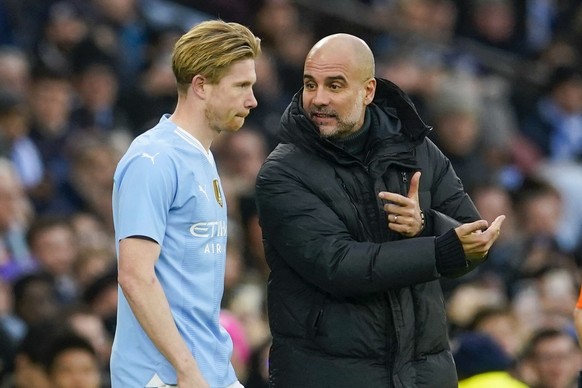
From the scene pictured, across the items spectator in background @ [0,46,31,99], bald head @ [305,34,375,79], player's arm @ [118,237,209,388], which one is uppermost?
bald head @ [305,34,375,79]

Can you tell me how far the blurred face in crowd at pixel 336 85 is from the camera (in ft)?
18.0

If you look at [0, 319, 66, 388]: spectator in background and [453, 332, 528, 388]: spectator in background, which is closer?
Result: [453, 332, 528, 388]: spectator in background

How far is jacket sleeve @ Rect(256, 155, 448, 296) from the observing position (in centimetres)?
521

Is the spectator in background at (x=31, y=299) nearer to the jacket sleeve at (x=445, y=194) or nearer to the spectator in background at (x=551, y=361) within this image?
the spectator in background at (x=551, y=361)

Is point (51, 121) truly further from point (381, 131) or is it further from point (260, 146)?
point (381, 131)

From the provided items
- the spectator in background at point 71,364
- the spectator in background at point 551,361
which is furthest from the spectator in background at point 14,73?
the spectator in background at point 551,361

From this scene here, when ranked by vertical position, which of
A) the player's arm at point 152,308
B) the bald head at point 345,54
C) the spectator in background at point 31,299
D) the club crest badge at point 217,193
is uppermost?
the bald head at point 345,54

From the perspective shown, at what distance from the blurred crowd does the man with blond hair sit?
6.96 feet

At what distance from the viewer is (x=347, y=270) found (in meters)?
5.21

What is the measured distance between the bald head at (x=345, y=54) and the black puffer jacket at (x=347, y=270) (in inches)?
8.0

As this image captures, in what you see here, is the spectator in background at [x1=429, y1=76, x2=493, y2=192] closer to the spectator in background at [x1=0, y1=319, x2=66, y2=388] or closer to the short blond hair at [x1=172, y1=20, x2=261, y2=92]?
the spectator in background at [x1=0, y1=319, x2=66, y2=388]

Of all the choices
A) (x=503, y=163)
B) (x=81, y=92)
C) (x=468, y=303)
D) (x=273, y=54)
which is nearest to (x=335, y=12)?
(x=273, y=54)

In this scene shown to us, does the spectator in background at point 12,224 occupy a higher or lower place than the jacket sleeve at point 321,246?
lower

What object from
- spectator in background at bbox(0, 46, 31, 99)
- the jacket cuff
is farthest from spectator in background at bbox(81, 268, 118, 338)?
the jacket cuff
